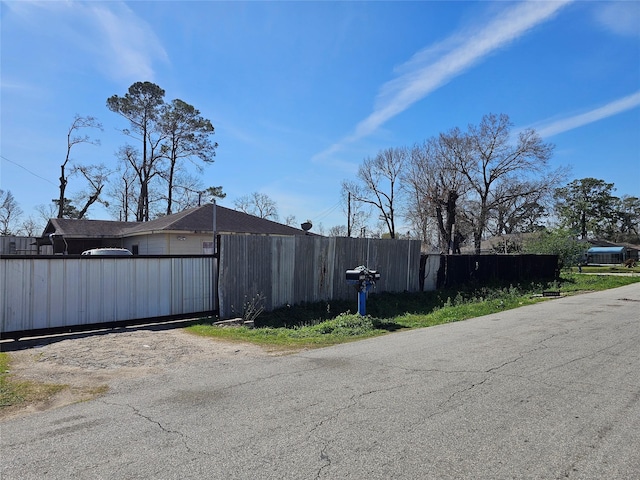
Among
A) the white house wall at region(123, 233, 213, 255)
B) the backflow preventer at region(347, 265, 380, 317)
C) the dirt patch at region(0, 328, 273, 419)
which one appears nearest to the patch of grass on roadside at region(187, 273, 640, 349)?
the backflow preventer at region(347, 265, 380, 317)

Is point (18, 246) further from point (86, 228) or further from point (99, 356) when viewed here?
point (99, 356)

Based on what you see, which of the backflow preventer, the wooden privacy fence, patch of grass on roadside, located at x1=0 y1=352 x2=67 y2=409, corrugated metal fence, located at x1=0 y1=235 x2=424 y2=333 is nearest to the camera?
patch of grass on roadside, located at x1=0 y1=352 x2=67 y2=409

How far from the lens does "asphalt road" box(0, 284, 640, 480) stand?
322 cm

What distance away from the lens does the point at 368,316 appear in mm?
10547

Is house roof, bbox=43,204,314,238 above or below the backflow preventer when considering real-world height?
above

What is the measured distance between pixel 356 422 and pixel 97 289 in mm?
7578

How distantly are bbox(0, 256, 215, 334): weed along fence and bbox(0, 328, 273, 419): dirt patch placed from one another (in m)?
0.55

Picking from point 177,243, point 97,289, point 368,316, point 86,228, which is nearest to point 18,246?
point 86,228

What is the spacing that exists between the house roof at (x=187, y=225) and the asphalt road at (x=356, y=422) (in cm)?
1457

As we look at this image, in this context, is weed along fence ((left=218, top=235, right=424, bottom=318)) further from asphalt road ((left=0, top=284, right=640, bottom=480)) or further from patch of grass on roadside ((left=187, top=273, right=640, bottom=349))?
asphalt road ((left=0, top=284, right=640, bottom=480))

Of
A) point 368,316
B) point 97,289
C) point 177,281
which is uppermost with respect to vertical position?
point 177,281

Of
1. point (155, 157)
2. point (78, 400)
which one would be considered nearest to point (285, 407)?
point (78, 400)

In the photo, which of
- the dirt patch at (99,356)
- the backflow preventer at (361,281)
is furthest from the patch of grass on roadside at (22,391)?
the backflow preventer at (361,281)

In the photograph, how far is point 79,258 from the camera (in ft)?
30.6
